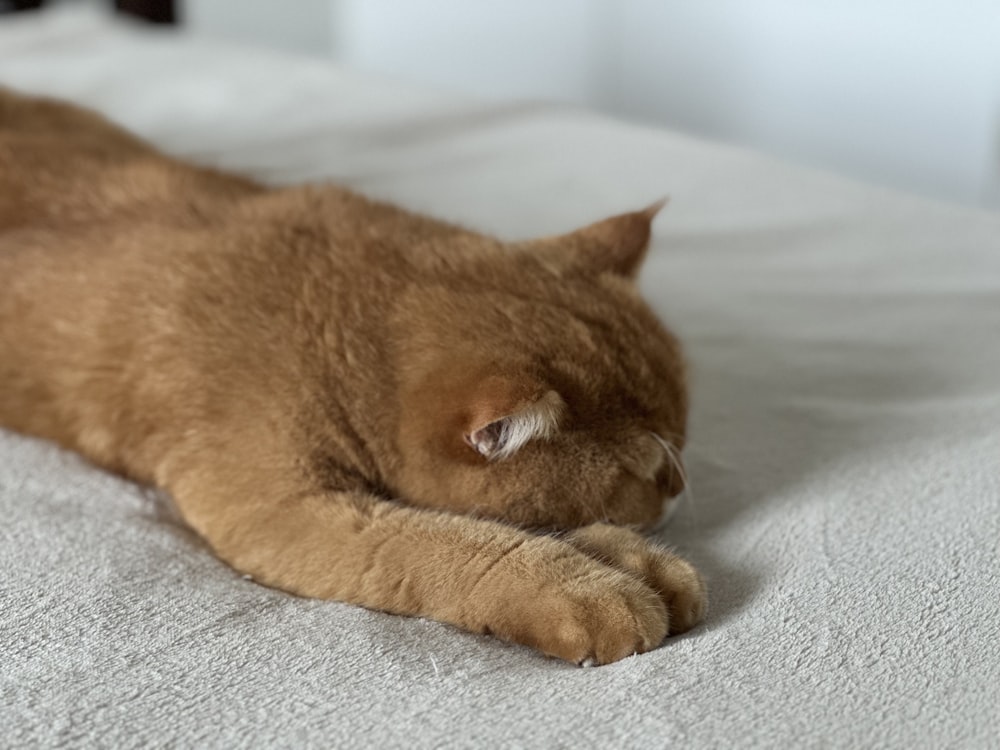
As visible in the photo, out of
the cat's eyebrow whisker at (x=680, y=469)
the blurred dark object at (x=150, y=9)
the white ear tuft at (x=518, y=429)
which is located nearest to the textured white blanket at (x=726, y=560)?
the cat's eyebrow whisker at (x=680, y=469)

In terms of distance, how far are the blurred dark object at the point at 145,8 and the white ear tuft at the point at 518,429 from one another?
3.49 m

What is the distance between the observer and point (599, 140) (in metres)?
2.17

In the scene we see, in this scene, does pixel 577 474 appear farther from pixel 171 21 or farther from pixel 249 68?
pixel 171 21

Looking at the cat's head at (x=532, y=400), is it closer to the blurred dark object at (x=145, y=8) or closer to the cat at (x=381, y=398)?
the cat at (x=381, y=398)

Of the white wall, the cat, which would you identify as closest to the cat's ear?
the cat

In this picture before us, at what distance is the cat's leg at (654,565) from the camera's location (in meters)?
0.95

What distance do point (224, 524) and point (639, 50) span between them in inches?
135

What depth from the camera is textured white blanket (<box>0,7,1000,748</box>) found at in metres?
0.80

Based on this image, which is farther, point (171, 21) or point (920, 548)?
point (171, 21)

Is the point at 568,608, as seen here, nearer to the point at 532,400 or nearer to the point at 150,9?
the point at 532,400

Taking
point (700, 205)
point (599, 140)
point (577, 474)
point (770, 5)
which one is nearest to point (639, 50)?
point (770, 5)

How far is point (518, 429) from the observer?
3.24ft

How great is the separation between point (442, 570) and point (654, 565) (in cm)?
19

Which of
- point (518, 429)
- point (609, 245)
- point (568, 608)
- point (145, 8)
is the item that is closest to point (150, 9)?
point (145, 8)
